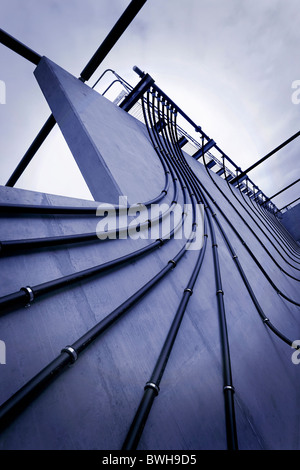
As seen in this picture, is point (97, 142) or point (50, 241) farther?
point (97, 142)

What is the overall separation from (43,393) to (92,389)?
0.21 metres

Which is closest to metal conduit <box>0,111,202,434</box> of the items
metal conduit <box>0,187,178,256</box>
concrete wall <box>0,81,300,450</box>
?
concrete wall <box>0,81,300,450</box>

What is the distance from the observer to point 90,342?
3.41 feet

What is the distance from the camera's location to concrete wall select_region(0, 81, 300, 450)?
0.87 metres

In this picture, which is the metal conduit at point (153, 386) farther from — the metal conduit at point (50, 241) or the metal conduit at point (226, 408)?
the metal conduit at point (50, 241)

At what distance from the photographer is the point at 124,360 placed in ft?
3.83
